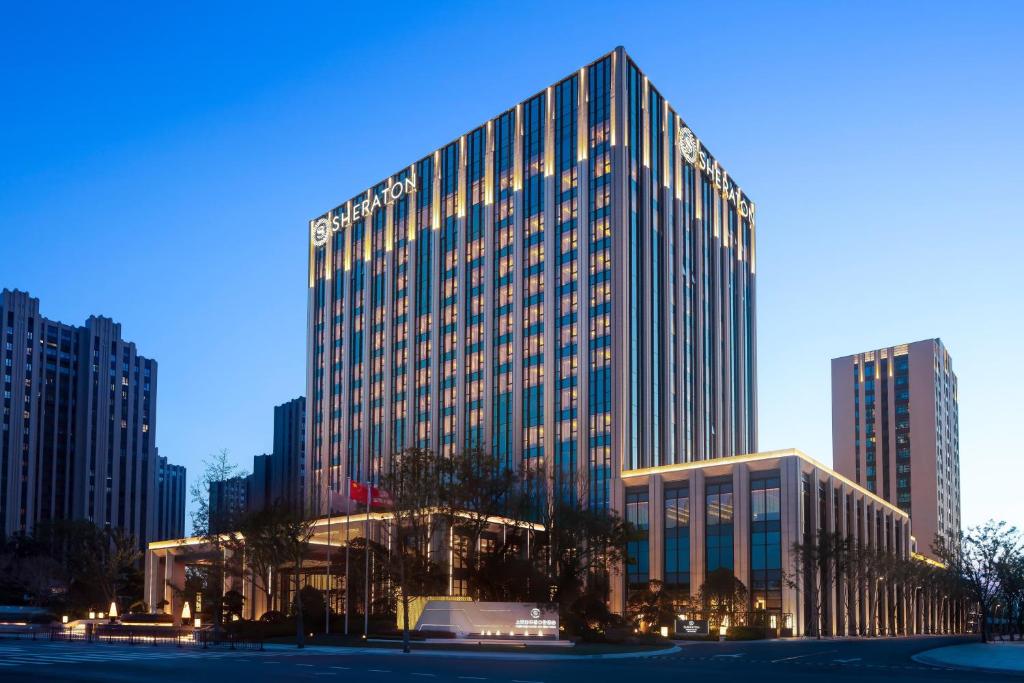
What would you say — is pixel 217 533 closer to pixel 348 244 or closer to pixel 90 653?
pixel 90 653

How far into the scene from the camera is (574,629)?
2815 inches

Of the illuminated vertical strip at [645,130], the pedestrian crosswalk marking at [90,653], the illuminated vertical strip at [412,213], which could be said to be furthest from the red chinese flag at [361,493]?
the illuminated vertical strip at [412,213]

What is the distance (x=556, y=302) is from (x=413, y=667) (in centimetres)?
8568

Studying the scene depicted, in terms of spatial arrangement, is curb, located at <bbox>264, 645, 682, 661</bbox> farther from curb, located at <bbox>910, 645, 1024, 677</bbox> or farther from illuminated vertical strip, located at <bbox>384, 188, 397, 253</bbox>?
illuminated vertical strip, located at <bbox>384, 188, 397, 253</bbox>

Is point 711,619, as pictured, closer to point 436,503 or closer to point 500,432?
point 436,503

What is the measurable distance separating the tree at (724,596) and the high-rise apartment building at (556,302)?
755 inches

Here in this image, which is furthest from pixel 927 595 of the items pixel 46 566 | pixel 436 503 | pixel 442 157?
A: pixel 46 566

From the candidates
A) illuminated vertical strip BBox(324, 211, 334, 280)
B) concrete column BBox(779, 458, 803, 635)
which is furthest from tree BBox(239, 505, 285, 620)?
illuminated vertical strip BBox(324, 211, 334, 280)

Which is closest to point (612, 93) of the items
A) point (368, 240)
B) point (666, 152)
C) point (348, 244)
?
point (666, 152)

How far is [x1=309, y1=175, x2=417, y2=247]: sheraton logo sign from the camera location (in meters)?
151

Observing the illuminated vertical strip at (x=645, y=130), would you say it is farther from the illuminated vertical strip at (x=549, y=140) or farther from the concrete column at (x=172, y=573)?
the concrete column at (x=172, y=573)

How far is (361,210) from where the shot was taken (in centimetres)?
15850

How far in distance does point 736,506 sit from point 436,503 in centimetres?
3999

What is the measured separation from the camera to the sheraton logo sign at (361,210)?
495 feet
